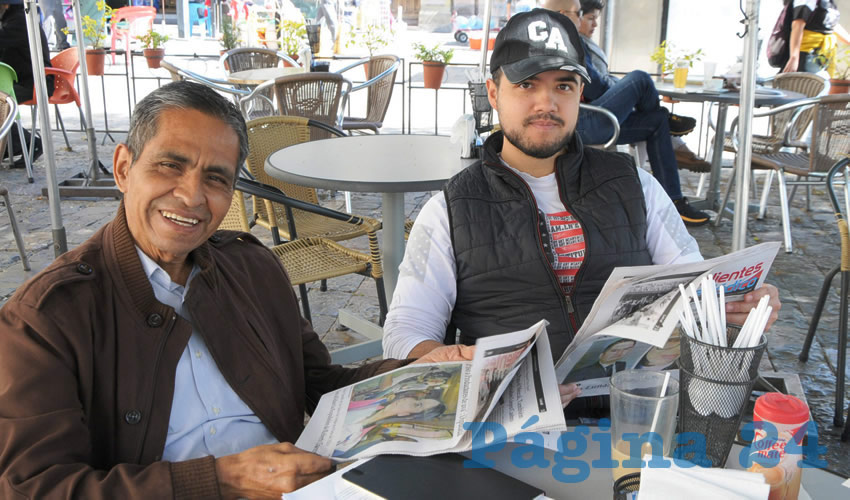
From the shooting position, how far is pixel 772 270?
14.7 ft

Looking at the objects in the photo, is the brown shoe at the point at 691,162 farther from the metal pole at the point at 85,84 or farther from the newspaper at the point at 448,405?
the newspaper at the point at 448,405

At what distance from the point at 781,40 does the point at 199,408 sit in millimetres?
7896

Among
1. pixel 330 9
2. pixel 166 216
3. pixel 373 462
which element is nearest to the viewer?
pixel 373 462

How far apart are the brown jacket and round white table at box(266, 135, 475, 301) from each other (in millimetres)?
1052

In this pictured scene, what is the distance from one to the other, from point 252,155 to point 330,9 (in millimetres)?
12215

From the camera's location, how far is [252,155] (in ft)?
11.3

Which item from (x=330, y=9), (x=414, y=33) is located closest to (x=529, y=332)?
Result: (x=330, y=9)

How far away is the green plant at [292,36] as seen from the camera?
24.7 feet

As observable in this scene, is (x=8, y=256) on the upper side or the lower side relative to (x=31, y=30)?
lower

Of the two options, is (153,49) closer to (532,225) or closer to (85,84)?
(85,84)

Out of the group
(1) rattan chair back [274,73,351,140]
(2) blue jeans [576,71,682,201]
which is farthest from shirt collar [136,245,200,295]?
(2) blue jeans [576,71,682,201]

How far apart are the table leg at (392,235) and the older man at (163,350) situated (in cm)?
149

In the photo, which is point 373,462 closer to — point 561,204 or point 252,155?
→ point 561,204

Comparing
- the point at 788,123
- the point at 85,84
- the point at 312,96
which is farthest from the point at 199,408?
the point at 788,123
